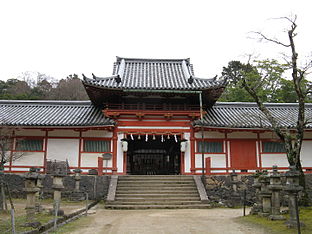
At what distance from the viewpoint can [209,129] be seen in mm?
19766

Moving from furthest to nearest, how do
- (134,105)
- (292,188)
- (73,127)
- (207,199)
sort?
(134,105) → (73,127) → (207,199) → (292,188)

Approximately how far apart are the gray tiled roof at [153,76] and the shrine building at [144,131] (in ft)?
0.37

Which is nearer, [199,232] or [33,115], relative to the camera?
[199,232]

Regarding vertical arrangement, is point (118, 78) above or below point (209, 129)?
above

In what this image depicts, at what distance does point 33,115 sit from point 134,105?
7.20m

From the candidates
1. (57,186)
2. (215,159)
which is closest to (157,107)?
(215,159)

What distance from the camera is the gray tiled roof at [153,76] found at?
780 inches

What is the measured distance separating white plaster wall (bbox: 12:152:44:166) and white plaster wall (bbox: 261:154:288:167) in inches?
583

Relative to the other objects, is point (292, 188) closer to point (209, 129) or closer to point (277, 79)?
point (209, 129)

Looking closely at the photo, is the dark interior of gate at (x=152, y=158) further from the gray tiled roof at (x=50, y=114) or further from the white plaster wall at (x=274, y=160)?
the white plaster wall at (x=274, y=160)

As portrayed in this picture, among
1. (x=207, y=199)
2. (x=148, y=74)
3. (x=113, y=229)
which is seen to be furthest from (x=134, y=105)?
(x=113, y=229)

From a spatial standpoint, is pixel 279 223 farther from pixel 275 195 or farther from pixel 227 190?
pixel 227 190

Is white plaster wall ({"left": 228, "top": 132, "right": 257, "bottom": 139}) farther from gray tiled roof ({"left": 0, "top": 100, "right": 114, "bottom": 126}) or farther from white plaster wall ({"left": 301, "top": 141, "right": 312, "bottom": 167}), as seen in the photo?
gray tiled roof ({"left": 0, "top": 100, "right": 114, "bottom": 126})

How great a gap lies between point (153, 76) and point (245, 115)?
7.75 metres
